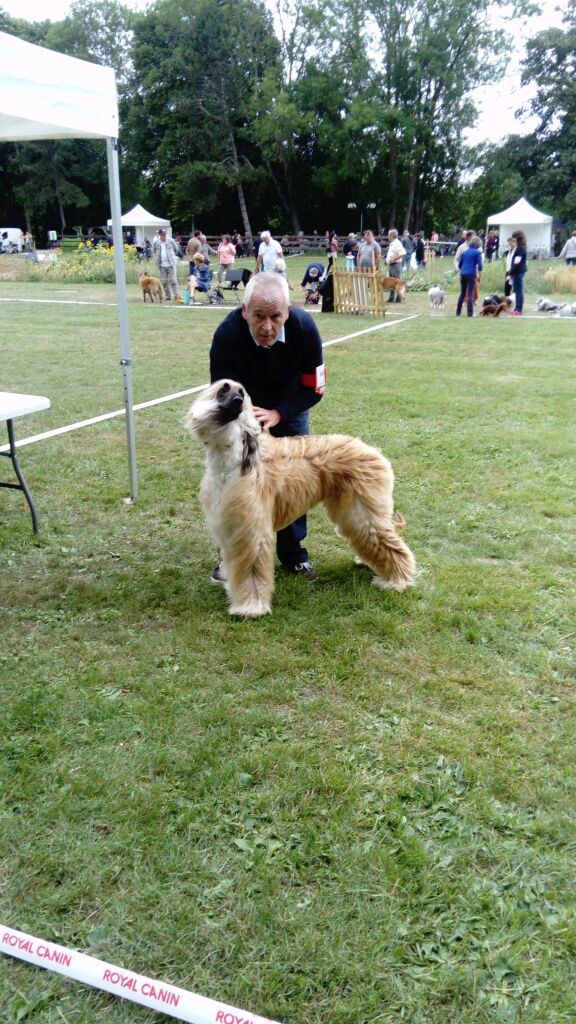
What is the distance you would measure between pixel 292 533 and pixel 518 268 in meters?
14.4

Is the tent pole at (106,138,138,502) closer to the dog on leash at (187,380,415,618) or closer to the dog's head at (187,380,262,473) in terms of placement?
the dog on leash at (187,380,415,618)

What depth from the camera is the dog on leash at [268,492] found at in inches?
140

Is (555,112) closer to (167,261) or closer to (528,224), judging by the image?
(528,224)

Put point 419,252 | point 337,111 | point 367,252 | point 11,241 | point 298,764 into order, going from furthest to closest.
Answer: point 337,111, point 11,241, point 419,252, point 367,252, point 298,764

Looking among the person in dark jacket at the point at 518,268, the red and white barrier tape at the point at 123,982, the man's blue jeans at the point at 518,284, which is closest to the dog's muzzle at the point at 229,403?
the red and white barrier tape at the point at 123,982

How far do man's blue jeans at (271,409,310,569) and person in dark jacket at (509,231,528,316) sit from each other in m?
13.9

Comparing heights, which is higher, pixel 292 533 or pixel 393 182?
pixel 393 182

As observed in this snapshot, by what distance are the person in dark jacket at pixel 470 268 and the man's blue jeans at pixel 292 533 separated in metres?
12.8

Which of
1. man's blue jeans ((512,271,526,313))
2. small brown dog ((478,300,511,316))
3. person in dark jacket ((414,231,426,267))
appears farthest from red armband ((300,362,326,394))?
person in dark jacket ((414,231,426,267))

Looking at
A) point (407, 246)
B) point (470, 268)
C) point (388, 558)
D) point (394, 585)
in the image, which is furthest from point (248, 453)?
point (407, 246)

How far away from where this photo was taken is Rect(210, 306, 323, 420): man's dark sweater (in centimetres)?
398

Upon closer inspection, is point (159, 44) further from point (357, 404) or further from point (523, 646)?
point (523, 646)

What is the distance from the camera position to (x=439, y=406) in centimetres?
833

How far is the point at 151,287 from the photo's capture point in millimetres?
19641
